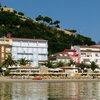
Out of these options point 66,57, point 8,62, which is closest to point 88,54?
point 66,57

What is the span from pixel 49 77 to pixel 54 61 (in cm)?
3672

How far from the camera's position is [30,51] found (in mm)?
156875

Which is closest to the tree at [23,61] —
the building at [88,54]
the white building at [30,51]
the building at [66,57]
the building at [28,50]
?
the building at [28,50]

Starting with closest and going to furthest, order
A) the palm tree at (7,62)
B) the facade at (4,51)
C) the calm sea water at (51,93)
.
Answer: the calm sea water at (51,93)
the palm tree at (7,62)
the facade at (4,51)

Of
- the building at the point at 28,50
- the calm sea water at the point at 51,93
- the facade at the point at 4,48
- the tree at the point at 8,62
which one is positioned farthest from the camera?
the building at the point at 28,50

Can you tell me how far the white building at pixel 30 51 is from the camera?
509 feet

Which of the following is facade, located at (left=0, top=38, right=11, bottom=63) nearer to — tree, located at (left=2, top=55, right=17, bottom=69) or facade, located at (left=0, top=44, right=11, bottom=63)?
facade, located at (left=0, top=44, right=11, bottom=63)

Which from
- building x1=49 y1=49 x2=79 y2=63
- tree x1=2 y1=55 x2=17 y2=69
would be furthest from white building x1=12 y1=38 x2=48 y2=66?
building x1=49 y1=49 x2=79 y2=63

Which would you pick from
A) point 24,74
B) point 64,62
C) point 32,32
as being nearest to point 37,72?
point 24,74

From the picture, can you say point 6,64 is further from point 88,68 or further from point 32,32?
point 32,32

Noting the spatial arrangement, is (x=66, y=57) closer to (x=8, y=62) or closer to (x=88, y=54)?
(x=88, y=54)

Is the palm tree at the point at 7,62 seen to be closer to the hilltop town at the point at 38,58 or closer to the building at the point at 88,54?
the hilltop town at the point at 38,58

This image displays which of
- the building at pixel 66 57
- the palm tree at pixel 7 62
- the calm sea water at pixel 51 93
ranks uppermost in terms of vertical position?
the building at pixel 66 57

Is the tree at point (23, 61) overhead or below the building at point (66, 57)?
below
